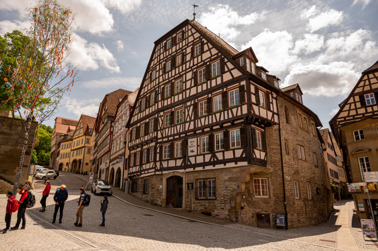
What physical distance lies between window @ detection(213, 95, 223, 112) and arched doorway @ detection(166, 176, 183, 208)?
6.65 meters

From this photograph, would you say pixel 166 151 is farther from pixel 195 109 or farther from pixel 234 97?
pixel 234 97

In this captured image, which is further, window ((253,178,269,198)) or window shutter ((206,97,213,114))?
window shutter ((206,97,213,114))

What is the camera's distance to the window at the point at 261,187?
1708 centimetres

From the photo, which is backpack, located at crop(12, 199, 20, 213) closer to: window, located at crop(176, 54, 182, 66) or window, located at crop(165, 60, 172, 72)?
Result: window, located at crop(176, 54, 182, 66)

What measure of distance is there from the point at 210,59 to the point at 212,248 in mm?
15045

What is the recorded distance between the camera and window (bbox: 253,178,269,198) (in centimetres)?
1708

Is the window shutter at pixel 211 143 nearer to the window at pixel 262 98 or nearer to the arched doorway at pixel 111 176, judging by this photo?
the window at pixel 262 98

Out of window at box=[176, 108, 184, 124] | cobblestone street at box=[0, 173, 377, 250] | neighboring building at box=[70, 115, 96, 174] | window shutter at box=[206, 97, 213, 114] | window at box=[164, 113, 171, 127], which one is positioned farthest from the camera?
neighboring building at box=[70, 115, 96, 174]

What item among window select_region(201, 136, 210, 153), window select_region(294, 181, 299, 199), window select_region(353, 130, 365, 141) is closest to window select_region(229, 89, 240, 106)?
window select_region(201, 136, 210, 153)

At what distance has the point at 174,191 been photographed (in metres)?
21.3

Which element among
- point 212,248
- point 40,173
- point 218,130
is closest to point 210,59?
point 218,130

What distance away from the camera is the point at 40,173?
3516 centimetres

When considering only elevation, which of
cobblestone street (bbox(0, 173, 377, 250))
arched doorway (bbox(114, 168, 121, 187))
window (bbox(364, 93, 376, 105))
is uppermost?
window (bbox(364, 93, 376, 105))

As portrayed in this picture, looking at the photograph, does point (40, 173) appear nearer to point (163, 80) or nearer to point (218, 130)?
point (163, 80)
